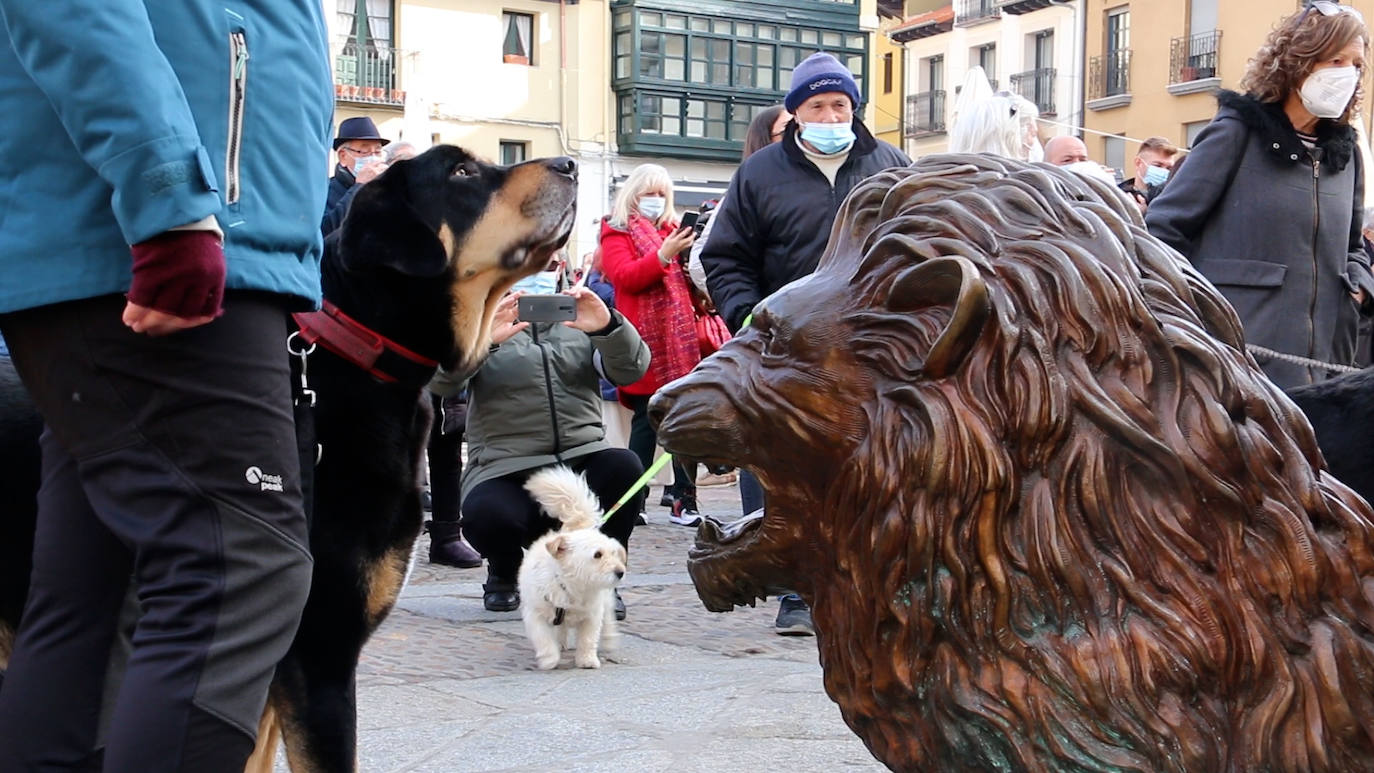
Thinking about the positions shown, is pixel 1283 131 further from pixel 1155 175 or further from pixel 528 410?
pixel 1155 175

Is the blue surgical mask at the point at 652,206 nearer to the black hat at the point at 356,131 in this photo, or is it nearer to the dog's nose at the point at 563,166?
the black hat at the point at 356,131

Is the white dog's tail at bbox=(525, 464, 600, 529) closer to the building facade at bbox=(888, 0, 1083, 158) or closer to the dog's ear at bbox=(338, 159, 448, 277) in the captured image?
the dog's ear at bbox=(338, 159, 448, 277)

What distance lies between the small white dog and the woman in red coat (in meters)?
2.32

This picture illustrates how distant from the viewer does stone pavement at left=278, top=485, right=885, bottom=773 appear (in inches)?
160

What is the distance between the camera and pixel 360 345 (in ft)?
11.6

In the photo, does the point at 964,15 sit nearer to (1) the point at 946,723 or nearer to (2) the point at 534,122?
(2) the point at 534,122

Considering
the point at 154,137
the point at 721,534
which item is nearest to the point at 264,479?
the point at 154,137

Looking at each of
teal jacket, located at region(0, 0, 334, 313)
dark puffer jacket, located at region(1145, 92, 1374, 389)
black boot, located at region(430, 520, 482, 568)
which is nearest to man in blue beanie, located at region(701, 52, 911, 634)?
dark puffer jacket, located at region(1145, 92, 1374, 389)

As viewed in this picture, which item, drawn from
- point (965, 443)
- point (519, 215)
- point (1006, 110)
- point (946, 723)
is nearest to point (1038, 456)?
point (965, 443)

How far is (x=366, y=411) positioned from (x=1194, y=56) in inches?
1516

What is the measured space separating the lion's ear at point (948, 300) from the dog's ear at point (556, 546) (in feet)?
14.6

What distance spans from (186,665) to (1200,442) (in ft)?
4.73

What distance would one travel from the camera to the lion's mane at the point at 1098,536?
1.33 meters

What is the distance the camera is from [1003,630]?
1372 millimetres
